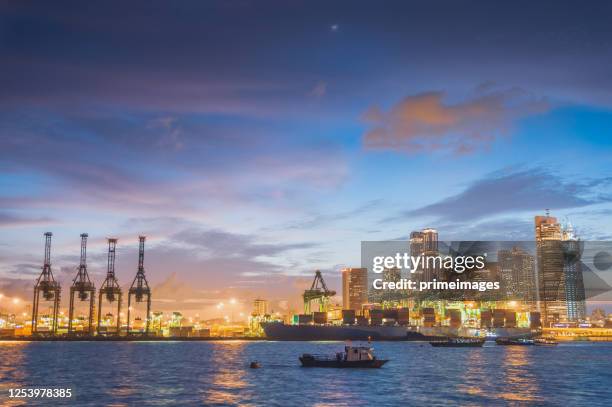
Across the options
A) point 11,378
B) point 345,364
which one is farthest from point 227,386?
point 11,378

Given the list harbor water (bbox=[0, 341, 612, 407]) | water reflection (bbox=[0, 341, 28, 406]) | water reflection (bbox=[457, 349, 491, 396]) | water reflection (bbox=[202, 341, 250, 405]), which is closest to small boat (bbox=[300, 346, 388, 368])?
harbor water (bbox=[0, 341, 612, 407])

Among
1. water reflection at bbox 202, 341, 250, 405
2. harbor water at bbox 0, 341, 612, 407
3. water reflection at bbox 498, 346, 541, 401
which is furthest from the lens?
water reflection at bbox 498, 346, 541, 401

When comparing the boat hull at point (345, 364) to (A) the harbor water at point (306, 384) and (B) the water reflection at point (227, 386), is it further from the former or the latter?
(B) the water reflection at point (227, 386)

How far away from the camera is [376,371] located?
9781 centimetres

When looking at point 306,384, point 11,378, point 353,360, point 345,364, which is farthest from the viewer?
point 353,360

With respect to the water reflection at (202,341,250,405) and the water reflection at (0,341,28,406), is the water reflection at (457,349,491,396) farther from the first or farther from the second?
the water reflection at (0,341,28,406)

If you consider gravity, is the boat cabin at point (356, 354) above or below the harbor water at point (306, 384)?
above

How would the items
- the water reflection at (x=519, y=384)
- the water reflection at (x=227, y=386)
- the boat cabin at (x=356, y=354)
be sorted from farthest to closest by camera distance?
the boat cabin at (x=356, y=354), the water reflection at (x=519, y=384), the water reflection at (x=227, y=386)

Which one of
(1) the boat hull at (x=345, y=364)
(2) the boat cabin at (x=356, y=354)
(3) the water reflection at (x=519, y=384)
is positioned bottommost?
(3) the water reflection at (x=519, y=384)

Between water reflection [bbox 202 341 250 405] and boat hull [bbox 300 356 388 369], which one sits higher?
boat hull [bbox 300 356 388 369]

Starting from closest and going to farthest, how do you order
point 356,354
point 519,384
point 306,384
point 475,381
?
point 306,384 → point 519,384 → point 475,381 → point 356,354

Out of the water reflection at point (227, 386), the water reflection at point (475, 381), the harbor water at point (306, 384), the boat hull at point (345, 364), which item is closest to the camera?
the harbor water at point (306, 384)

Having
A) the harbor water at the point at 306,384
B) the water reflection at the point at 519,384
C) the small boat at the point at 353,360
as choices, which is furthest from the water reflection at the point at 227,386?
the water reflection at the point at 519,384

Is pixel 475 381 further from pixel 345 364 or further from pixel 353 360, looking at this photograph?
pixel 345 364
